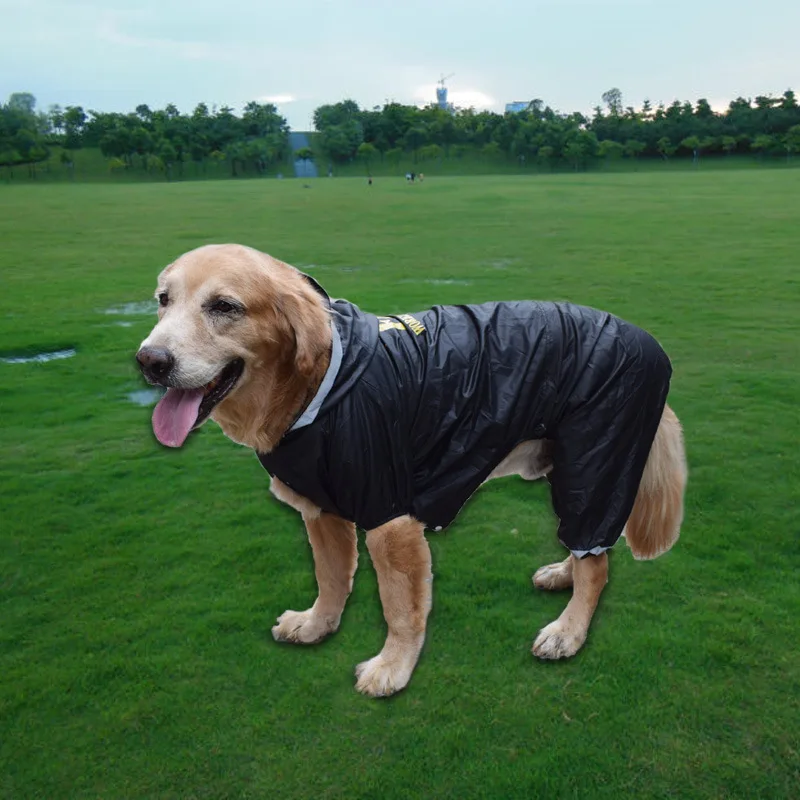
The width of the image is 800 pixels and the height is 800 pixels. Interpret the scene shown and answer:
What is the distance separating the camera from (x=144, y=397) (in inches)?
258

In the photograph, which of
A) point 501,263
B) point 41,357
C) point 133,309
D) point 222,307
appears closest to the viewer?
point 222,307

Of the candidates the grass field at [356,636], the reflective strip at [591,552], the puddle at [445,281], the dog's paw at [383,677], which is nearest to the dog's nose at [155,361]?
the grass field at [356,636]

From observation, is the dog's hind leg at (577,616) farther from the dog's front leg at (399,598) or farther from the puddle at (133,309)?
the puddle at (133,309)

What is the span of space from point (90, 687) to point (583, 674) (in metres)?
2.09

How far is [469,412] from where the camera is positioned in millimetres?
2936

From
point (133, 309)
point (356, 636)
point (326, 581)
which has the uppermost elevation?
point (326, 581)

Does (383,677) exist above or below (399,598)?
below

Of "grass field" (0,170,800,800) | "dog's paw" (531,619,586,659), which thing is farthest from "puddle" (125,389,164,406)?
"dog's paw" (531,619,586,659)

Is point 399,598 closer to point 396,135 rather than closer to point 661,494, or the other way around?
point 661,494

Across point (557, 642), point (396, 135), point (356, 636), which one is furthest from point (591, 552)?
point (396, 135)

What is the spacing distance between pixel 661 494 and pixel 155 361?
7.64 ft

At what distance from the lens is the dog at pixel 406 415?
252cm

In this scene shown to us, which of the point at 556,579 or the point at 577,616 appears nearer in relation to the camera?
the point at 577,616

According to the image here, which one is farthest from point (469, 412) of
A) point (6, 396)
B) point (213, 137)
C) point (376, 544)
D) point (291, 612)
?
point (213, 137)
